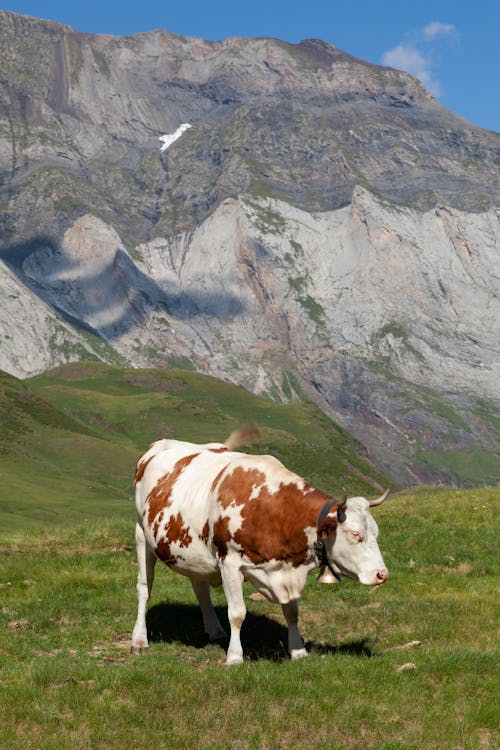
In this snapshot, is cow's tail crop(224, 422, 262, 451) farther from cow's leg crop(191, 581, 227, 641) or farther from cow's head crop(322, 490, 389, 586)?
cow's head crop(322, 490, 389, 586)

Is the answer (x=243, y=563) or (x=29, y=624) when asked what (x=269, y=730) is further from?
(x=29, y=624)

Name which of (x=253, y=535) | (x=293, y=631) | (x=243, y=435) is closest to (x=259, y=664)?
(x=293, y=631)

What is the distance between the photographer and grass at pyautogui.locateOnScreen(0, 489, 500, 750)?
13.1 metres

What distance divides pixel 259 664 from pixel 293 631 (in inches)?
41.5

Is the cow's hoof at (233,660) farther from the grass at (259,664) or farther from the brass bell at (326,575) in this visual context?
the brass bell at (326,575)

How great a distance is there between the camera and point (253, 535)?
54.1 ft

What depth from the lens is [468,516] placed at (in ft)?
103

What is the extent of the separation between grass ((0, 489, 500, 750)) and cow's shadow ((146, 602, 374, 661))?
5 centimetres

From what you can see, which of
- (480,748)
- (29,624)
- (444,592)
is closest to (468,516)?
(444,592)

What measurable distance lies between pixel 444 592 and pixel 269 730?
1094 cm

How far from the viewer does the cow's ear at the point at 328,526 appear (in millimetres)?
15852

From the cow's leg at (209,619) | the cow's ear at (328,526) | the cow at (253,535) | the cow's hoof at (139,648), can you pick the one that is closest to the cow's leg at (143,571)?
the cow at (253,535)

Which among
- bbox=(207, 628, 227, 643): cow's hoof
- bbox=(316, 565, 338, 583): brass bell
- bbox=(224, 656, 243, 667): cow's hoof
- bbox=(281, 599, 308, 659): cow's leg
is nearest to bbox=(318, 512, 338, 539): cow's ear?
bbox=(316, 565, 338, 583): brass bell

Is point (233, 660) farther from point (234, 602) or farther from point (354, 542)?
point (354, 542)
